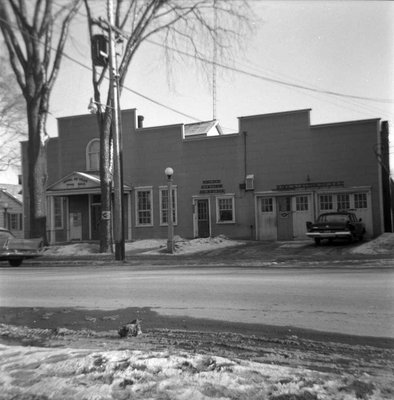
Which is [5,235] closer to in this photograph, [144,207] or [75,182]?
[75,182]

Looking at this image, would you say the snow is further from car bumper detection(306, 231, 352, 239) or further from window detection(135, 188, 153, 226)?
window detection(135, 188, 153, 226)

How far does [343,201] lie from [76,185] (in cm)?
1191

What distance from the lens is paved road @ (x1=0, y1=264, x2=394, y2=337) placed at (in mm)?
6637

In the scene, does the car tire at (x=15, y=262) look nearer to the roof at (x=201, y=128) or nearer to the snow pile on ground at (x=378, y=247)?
the snow pile on ground at (x=378, y=247)

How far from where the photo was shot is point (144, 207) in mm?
24094

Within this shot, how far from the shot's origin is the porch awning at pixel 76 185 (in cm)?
2355

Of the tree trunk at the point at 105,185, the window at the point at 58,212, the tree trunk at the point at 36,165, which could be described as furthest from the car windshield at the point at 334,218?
the window at the point at 58,212

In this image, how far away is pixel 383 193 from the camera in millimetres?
20094

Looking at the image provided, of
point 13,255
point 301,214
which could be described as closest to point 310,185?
point 301,214

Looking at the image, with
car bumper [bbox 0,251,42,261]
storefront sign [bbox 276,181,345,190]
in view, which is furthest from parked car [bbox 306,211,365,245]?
car bumper [bbox 0,251,42,261]

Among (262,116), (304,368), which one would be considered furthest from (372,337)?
(262,116)

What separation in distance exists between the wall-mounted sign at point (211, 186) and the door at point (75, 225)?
666cm

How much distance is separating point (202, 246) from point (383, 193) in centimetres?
735

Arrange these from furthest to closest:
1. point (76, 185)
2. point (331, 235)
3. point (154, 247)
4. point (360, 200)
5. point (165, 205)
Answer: point (76, 185) < point (165, 205) < point (154, 247) < point (360, 200) < point (331, 235)
